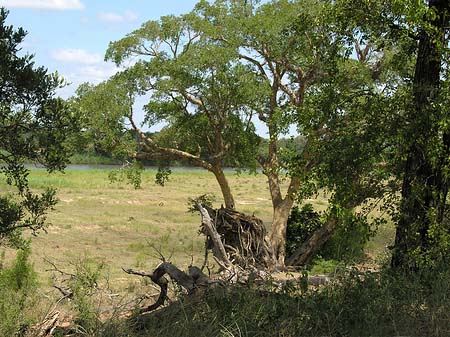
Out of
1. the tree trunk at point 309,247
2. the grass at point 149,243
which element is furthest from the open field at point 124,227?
the tree trunk at point 309,247

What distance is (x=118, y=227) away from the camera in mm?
28562

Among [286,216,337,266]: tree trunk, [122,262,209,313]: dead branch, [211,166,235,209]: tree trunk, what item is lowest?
[286,216,337,266]: tree trunk

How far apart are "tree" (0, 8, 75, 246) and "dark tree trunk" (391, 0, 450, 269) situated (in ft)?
13.0

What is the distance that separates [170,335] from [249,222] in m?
8.85

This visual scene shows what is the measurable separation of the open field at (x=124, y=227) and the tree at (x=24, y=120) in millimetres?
3331

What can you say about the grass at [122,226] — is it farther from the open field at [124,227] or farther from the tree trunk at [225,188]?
the tree trunk at [225,188]

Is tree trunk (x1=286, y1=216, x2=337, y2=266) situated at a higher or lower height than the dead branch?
lower

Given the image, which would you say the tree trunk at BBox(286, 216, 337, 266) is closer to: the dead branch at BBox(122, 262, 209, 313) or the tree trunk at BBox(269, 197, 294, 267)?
the tree trunk at BBox(269, 197, 294, 267)

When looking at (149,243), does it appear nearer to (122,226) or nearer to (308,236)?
(308,236)

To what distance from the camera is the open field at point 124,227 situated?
65.9 feet

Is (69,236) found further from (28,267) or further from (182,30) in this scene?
(28,267)

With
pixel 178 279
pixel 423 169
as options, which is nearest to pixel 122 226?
pixel 178 279

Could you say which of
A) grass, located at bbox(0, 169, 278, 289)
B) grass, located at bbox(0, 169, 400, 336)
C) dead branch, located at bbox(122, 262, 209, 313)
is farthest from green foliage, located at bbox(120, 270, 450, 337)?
grass, located at bbox(0, 169, 278, 289)

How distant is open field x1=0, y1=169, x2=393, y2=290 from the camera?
790 inches
